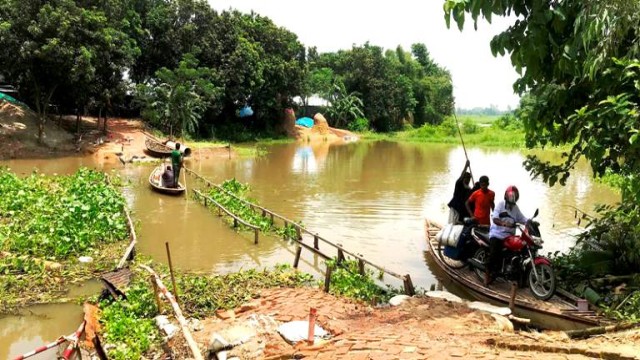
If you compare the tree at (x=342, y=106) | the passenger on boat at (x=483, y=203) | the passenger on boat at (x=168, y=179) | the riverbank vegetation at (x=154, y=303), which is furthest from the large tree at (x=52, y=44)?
the tree at (x=342, y=106)

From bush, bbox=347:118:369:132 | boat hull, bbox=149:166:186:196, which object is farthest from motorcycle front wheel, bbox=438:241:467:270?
bush, bbox=347:118:369:132

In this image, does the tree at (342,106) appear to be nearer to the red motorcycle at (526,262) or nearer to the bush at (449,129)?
the bush at (449,129)

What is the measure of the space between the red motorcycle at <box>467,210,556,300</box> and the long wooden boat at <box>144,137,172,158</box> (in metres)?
23.4

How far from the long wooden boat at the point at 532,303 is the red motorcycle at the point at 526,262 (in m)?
0.14

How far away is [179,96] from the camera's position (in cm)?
3197

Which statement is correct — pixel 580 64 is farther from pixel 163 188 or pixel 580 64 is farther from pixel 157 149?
pixel 157 149

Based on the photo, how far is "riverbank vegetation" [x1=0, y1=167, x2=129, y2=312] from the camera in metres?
7.92

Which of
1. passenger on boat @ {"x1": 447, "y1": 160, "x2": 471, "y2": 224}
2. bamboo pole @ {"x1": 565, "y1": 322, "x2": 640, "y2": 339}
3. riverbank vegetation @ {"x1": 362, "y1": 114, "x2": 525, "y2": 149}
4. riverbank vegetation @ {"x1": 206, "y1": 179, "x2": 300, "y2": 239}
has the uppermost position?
riverbank vegetation @ {"x1": 362, "y1": 114, "x2": 525, "y2": 149}

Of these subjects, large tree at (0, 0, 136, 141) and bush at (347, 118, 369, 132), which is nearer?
large tree at (0, 0, 136, 141)

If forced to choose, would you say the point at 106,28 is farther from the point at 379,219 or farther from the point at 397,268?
the point at 397,268

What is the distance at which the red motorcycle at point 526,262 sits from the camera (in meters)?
6.88

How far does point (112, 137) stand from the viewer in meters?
30.3

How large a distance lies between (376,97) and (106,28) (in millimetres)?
33020

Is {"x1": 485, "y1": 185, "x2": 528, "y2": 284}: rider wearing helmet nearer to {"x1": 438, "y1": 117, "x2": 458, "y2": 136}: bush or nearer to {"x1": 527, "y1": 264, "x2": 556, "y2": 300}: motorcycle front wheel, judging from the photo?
{"x1": 527, "y1": 264, "x2": 556, "y2": 300}: motorcycle front wheel
